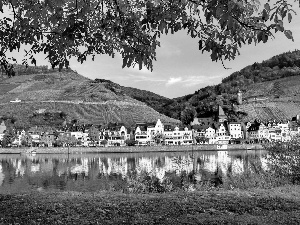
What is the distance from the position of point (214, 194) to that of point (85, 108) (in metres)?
147

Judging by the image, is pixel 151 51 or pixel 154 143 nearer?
pixel 151 51

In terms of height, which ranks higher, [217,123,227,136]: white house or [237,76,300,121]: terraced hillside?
[237,76,300,121]: terraced hillside

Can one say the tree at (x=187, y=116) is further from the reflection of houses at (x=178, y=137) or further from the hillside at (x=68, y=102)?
the reflection of houses at (x=178, y=137)

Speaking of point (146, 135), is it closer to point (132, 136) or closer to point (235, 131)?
point (132, 136)

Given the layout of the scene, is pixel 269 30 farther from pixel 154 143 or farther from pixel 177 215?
pixel 154 143

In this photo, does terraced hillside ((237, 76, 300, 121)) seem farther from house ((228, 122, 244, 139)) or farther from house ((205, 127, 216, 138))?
house ((205, 127, 216, 138))

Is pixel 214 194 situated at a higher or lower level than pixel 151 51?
lower

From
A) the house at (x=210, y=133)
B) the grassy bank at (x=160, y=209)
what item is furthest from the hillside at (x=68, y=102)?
the grassy bank at (x=160, y=209)

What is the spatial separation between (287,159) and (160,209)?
37.0 feet

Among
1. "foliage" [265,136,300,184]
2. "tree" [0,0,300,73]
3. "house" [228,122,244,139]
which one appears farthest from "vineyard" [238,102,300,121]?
"tree" [0,0,300,73]

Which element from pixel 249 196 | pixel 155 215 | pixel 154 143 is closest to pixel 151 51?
pixel 155 215

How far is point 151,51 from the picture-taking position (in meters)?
7.27

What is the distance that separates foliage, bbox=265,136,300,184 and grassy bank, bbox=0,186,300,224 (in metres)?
6.15

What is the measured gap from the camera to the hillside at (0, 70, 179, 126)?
495 feet
